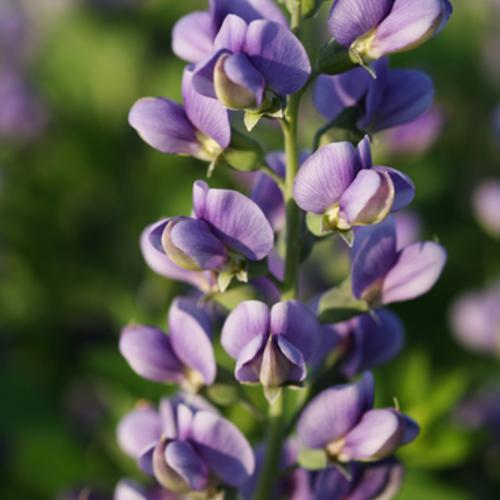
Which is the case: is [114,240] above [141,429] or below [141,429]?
below

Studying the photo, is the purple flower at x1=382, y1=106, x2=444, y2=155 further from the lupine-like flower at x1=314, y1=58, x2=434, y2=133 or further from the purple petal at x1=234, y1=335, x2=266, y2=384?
the purple petal at x1=234, y1=335, x2=266, y2=384

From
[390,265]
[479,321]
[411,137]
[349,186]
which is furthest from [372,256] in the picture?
[411,137]

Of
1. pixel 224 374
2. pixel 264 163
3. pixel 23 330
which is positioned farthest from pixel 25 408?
pixel 264 163

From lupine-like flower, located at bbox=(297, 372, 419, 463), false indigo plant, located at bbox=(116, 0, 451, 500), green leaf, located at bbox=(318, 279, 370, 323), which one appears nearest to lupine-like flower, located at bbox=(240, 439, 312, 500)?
false indigo plant, located at bbox=(116, 0, 451, 500)

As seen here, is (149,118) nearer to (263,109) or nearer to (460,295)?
(263,109)

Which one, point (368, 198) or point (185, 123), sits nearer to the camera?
point (368, 198)

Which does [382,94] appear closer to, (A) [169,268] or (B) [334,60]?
(B) [334,60]
